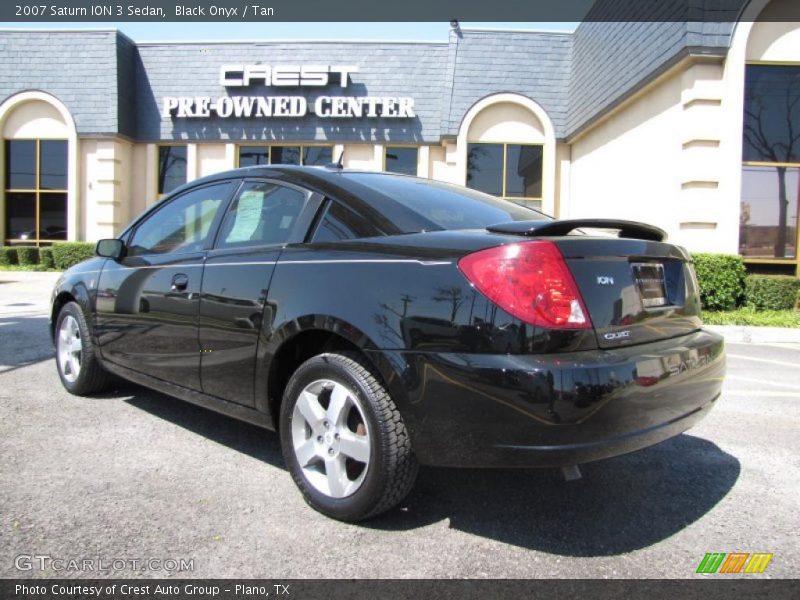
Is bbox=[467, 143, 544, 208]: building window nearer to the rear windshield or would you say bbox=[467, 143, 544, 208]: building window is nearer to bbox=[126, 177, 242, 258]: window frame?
bbox=[126, 177, 242, 258]: window frame

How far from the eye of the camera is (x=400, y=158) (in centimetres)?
1734

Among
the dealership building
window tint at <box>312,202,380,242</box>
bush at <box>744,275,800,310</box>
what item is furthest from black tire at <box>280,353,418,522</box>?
the dealership building

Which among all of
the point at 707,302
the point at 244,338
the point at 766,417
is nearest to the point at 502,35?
the point at 707,302

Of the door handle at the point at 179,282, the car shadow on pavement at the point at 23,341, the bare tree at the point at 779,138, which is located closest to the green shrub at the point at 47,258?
the car shadow on pavement at the point at 23,341

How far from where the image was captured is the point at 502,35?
16.2 meters

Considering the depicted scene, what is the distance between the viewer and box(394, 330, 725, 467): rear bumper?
6.79ft

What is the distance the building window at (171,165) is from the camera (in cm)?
1794

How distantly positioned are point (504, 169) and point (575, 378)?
15.1 m

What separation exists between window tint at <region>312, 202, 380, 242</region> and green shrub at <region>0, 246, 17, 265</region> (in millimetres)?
17787

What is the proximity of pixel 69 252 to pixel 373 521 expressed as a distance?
1652 centimetres

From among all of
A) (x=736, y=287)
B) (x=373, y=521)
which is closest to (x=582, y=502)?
(x=373, y=521)

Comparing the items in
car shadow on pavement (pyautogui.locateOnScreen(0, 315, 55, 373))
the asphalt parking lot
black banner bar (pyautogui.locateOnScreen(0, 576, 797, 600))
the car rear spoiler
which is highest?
the car rear spoiler

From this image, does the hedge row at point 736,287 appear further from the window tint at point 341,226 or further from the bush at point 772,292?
the window tint at point 341,226

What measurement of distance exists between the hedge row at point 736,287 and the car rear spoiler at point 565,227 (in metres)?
7.44
